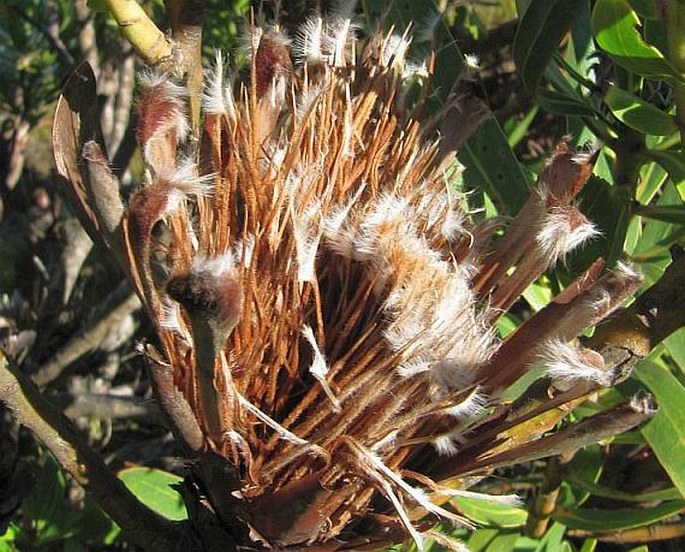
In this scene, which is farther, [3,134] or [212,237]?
[3,134]

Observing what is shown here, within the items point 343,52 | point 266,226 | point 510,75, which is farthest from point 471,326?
point 510,75

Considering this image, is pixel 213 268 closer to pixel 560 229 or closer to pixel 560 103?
pixel 560 229

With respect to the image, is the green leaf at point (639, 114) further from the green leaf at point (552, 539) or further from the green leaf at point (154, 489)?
the green leaf at point (154, 489)

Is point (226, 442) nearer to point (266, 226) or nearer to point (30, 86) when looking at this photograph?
point (266, 226)

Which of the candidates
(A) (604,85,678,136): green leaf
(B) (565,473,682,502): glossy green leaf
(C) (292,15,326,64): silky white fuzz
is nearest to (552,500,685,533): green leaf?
(B) (565,473,682,502): glossy green leaf

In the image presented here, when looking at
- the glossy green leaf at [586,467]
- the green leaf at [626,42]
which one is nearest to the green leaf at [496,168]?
the green leaf at [626,42]

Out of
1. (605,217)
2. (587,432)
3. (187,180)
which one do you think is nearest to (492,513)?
(605,217)
